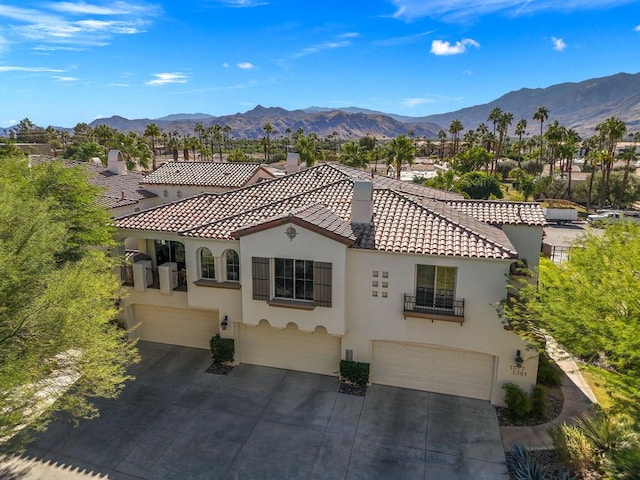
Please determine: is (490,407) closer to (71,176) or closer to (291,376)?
(291,376)

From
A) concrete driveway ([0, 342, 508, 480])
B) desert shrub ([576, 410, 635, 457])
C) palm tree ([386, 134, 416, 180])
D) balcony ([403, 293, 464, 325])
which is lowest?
concrete driveway ([0, 342, 508, 480])

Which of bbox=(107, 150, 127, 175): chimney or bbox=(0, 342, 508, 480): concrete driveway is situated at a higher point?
bbox=(107, 150, 127, 175): chimney

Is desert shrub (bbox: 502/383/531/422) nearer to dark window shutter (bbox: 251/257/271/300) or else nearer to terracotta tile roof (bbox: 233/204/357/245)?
terracotta tile roof (bbox: 233/204/357/245)

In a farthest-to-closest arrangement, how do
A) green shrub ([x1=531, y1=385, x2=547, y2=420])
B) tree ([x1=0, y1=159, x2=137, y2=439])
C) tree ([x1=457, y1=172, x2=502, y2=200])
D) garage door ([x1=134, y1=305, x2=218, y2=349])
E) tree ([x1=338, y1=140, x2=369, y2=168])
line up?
tree ([x1=338, y1=140, x2=369, y2=168]) < tree ([x1=457, y1=172, x2=502, y2=200]) < garage door ([x1=134, y1=305, x2=218, y2=349]) < green shrub ([x1=531, y1=385, x2=547, y2=420]) < tree ([x1=0, y1=159, x2=137, y2=439])

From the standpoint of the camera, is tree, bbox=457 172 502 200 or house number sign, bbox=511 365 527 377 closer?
house number sign, bbox=511 365 527 377

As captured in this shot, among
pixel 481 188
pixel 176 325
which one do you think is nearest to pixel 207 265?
pixel 176 325

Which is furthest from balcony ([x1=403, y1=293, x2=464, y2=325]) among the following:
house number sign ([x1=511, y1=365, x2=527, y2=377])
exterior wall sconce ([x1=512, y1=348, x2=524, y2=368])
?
house number sign ([x1=511, y1=365, x2=527, y2=377])

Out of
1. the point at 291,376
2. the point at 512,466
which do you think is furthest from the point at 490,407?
the point at 291,376
